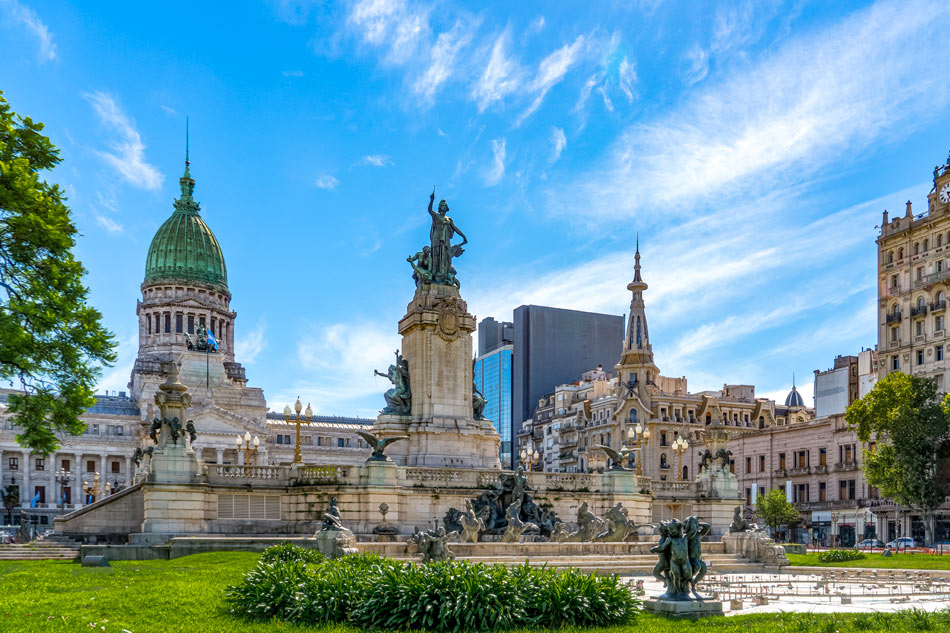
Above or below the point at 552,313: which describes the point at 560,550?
below

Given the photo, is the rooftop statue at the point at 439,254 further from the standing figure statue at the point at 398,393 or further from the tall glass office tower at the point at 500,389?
the tall glass office tower at the point at 500,389

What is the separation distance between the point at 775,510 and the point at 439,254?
4268 centimetres

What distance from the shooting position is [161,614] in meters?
17.4

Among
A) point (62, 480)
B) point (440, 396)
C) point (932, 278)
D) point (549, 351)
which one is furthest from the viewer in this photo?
point (549, 351)

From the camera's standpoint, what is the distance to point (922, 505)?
63156 millimetres

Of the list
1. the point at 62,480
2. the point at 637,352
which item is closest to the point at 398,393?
the point at 637,352

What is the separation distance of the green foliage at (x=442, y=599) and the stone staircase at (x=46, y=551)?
59.5 feet

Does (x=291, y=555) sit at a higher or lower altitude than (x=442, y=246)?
lower

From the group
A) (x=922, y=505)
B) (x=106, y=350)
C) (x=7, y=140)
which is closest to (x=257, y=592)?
(x=106, y=350)

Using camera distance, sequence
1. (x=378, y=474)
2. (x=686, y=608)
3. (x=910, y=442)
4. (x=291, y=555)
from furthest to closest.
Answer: (x=910, y=442), (x=378, y=474), (x=291, y=555), (x=686, y=608)

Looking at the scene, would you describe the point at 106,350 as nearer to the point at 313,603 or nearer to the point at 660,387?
the point at 313,603

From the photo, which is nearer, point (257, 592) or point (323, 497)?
point (257, 592)

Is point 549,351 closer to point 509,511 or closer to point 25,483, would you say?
point 25,483

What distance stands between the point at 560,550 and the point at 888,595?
40.9 ft
